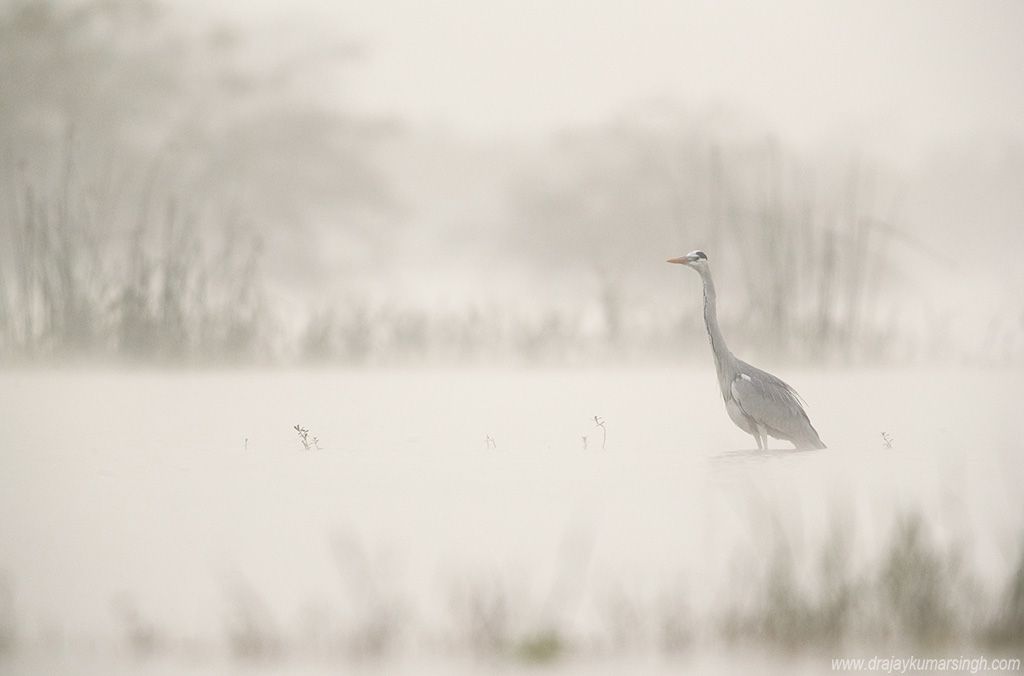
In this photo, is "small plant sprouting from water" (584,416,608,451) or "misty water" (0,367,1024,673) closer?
"misty water" (0,367,1024,673)

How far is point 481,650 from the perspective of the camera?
2424 millimetres

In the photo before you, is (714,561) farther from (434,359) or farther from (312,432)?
(434,359)

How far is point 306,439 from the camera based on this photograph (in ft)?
12.3

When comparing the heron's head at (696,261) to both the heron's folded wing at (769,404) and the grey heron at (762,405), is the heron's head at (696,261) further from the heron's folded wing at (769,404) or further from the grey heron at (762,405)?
the heron's folded wing at (769,404)

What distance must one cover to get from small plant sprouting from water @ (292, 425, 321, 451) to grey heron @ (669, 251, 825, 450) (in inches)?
52.1

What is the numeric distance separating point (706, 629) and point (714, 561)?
0.39m

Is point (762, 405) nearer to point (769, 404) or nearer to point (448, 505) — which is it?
point (769, 404)

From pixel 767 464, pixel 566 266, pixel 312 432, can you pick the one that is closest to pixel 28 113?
pixel 312 432

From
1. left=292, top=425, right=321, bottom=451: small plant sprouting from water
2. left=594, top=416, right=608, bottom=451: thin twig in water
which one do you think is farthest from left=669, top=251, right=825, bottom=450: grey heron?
left=292, top=425, right=321, bottom=451: small plant sprouting from water

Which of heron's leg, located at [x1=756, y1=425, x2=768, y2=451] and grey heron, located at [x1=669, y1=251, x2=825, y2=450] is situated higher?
grey heron, located at [x1=669, y1=251, x2=825, y2=450]

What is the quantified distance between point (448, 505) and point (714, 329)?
1.27m

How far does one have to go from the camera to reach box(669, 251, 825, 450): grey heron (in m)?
3.74

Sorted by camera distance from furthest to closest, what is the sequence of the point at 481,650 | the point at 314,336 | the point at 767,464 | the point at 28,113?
the point at 314,336
the point at 28,113
the point at 767,464
the point at 481,650

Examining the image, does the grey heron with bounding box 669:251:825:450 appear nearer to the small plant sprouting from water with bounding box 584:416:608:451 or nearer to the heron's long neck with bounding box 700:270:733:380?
the heron's long neck with bounding box 700:270:733:380
